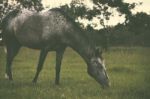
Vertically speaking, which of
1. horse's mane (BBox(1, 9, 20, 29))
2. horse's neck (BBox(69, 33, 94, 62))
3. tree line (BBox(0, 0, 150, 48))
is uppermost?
horse's mane (BBox(1, 9, 20, 29))

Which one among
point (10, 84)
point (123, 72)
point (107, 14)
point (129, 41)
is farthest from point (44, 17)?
point (129, 41)

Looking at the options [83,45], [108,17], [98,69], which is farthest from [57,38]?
[108,17]

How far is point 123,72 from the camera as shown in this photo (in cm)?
2177

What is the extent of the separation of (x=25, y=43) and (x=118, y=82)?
359 centimetres

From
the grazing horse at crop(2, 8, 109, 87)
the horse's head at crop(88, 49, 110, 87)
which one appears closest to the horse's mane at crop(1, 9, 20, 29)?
the grazing horse at crop(2, 8, 109, 87)

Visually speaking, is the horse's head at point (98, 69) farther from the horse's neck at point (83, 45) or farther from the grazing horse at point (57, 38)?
the horse's neck at point (83, 45)

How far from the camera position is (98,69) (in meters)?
15.2

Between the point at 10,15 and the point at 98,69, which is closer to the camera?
the point at 98,69

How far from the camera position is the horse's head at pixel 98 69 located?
1510 cm

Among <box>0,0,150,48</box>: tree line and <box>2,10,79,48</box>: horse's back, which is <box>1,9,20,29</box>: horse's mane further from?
<box>0,0,150,48</box>: tree line

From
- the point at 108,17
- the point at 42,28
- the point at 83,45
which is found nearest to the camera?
the point at 83,45

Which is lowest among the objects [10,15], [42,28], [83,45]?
[83,45]

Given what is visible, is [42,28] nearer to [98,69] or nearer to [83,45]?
[83,45]

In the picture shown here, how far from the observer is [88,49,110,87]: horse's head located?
595 inches
